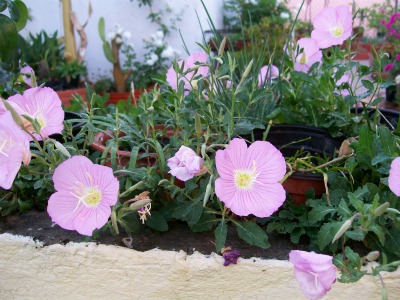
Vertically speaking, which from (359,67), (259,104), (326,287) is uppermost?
(359,67)

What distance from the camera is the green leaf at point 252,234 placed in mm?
821

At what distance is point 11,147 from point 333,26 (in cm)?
81

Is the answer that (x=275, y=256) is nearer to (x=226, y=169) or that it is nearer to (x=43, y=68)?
(x=226, y=169)

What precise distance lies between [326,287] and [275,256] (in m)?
0.21

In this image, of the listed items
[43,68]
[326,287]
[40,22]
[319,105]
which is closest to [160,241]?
[326,287]

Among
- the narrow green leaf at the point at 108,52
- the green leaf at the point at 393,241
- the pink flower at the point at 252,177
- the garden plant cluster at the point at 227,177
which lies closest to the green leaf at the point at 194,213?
the garden plant cluster at the point at 227,177

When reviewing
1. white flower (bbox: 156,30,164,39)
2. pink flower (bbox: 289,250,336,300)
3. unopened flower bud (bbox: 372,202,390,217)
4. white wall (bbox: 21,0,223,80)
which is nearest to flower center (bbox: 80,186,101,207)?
pink flower (bbox: 289,250,336,300)

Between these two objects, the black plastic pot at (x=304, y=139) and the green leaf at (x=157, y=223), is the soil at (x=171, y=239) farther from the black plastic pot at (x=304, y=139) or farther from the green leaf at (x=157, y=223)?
the black plastic pot at (x=304, y=139)

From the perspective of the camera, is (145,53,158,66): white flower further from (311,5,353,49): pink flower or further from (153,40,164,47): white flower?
(311,5,353,49): pink flower

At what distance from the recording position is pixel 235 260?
32.0 inches

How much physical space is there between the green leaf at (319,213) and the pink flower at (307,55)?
1.78ft

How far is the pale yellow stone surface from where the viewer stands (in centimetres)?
81

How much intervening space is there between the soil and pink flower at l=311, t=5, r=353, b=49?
1.70 ft

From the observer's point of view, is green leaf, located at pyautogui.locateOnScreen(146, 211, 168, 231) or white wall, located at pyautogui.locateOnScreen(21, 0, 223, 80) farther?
white wall, located at pyautogui.locateOnScreen(21, 0, 223, 80)
